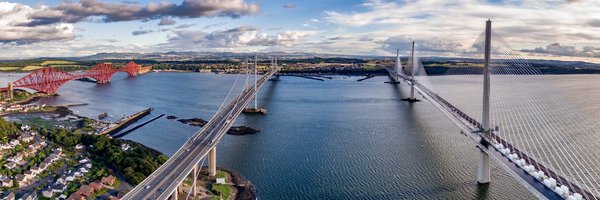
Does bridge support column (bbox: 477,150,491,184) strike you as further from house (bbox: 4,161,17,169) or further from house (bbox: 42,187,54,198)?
house (bbox: 4,161,17,169)

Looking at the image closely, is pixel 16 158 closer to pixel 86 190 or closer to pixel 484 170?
pixel 86 190

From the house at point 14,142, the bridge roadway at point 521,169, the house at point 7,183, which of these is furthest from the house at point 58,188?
the bridge roadway at point 521,169

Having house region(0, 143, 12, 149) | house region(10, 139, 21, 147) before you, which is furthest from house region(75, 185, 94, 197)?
house region(10, 139, 21, 147)

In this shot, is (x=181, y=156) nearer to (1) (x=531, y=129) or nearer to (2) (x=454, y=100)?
(1) (x=531, y=129)

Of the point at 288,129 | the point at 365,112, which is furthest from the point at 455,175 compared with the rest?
the point at 365,112

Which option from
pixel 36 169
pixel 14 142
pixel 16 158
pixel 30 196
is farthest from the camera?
pixel 14 142

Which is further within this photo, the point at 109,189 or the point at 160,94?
the point at 160,94

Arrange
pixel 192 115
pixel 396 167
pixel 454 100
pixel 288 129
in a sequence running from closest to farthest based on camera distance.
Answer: pixel 396 167, pixel 288 129, pixel 192 115, pixel 454 100

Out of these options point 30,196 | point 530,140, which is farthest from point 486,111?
point 30,196
